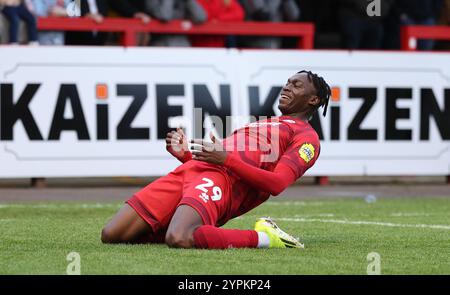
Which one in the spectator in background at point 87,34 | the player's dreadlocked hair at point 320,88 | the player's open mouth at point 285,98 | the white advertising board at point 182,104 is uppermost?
the player's dreadlocked hair at point 320,88

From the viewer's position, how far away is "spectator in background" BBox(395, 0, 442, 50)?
20.0m

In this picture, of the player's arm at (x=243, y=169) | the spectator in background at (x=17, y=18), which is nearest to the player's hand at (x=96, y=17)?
the spectator in background at (x=17, y=18)

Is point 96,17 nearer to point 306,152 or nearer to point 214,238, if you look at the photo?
point 306,152

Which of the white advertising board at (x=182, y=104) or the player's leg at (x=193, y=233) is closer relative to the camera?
the player's leg at (x=193, y=233)

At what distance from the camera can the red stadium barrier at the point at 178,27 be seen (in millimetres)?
17109

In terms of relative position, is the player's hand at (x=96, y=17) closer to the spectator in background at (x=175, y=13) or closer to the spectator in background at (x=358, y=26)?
the spectator in background at (x=175, y=13)

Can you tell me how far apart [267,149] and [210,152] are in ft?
2.31

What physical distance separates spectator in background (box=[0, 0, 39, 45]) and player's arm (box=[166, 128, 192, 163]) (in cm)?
755

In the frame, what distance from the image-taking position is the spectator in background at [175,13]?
17.5 m

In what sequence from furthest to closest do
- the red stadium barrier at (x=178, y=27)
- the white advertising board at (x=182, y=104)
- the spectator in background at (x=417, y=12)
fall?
1. the spectator in background at (x=417, y=12)
2. the red stadium barrier at (x=178, y=27)
3. the white advertising board at (x=182, y=104)

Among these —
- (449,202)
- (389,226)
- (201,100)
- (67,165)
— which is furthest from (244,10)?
(389,226)

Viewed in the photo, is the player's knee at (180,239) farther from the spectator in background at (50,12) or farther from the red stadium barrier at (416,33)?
the red stadium barrier at (416,33)

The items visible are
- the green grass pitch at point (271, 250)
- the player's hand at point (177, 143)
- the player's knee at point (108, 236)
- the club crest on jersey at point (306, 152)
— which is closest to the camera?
the green grass pitch at point (271, 250)

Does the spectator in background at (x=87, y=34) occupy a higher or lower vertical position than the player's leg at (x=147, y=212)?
higher
